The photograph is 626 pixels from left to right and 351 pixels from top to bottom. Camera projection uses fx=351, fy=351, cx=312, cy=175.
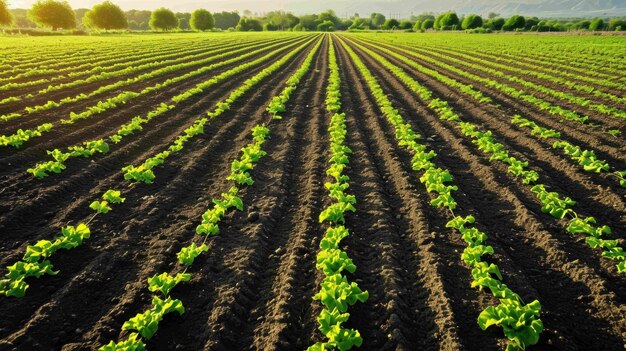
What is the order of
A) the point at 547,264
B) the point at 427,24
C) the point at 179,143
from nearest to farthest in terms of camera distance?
the point at 547,264
the point at 179,143
the point at 427,24

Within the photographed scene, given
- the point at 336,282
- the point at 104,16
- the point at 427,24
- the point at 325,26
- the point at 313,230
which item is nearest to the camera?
the point at 336,282

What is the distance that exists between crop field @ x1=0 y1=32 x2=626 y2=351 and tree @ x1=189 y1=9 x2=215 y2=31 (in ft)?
360

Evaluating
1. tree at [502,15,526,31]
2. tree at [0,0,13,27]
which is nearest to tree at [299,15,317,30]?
tree at [502,15,526,31]

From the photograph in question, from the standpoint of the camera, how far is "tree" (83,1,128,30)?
291ft

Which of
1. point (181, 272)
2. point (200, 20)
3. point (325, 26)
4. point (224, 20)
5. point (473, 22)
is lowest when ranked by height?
point (325, 26)

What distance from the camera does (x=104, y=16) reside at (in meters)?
89.4

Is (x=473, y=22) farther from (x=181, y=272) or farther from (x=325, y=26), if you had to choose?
(x=181, y=272)

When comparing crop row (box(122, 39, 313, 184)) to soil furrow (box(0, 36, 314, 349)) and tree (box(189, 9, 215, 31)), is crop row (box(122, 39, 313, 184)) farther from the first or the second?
tree (box(189, 9, 215, 31))

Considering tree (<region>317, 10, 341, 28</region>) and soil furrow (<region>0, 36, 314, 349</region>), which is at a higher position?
tree (<region>317, 10, 341, 28</region>)

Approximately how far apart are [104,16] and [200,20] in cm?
2807

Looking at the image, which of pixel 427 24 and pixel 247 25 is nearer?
pixel 427 24

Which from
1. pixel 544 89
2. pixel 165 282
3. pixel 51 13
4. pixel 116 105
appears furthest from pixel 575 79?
pixel 51 13

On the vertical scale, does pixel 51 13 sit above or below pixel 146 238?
above

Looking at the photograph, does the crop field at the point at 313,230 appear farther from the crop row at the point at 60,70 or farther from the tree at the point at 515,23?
the tree at the point at 515,23
